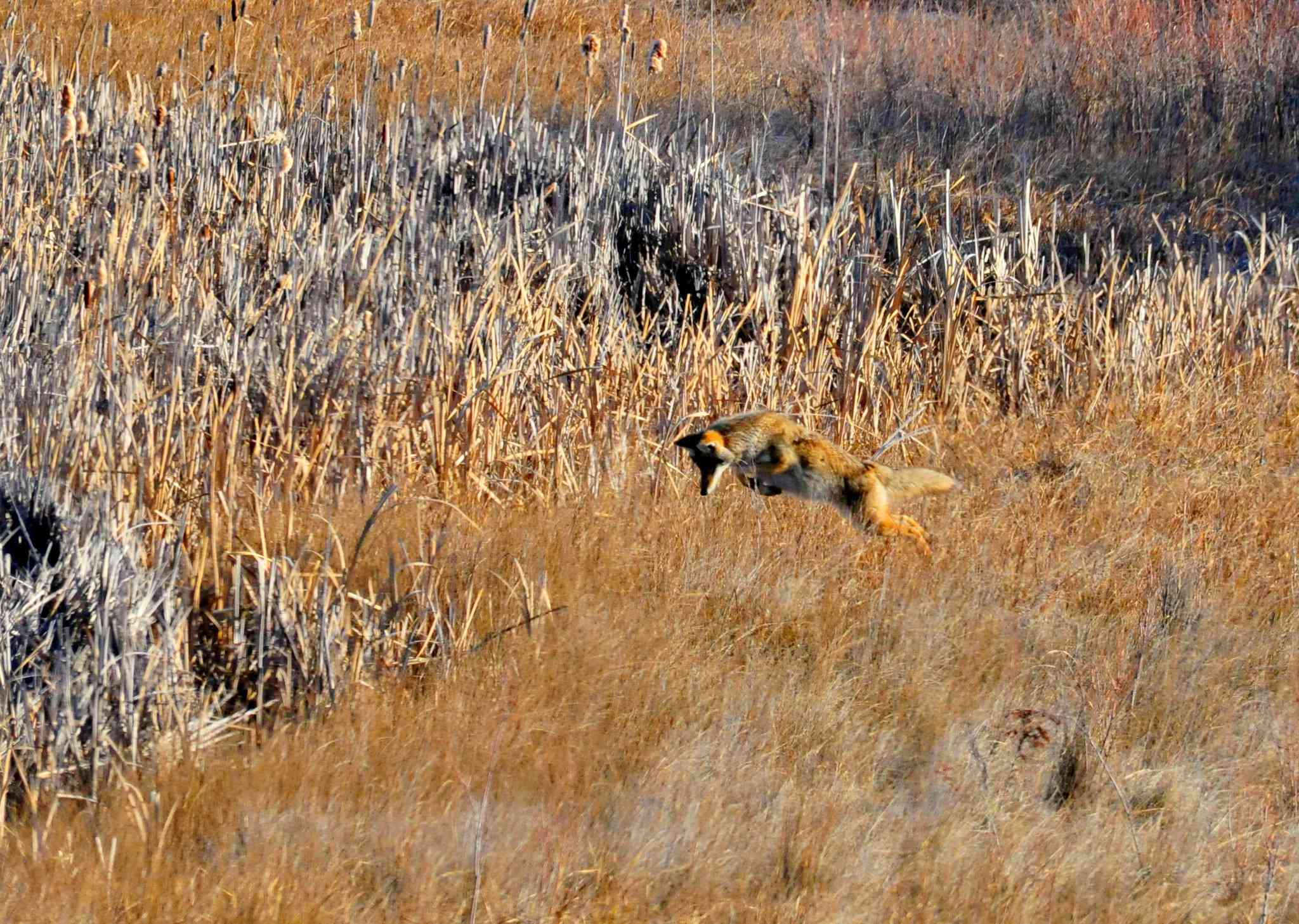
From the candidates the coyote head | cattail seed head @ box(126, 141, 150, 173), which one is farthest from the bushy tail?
cattail seed head @ box(126, 141, 150, 173)

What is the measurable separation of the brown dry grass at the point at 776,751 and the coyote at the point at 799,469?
0.08 meters

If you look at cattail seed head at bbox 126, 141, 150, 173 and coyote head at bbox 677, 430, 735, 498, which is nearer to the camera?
coyote head at bbox 677, 430, 735, 498

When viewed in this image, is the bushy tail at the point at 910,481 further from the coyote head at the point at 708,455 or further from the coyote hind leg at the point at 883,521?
the coyote head at the point at 708,455

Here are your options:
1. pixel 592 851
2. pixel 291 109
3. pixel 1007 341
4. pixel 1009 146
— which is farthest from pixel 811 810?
pixel 1009 146

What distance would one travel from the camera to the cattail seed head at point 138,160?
485 centimetres

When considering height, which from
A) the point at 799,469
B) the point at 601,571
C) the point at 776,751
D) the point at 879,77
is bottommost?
the point at 776,751

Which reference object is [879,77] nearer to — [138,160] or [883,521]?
[138,160]

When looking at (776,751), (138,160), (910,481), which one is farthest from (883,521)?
(138,160)

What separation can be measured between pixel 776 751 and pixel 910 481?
4.48ft

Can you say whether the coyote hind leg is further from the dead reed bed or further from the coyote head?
the dead reed bed

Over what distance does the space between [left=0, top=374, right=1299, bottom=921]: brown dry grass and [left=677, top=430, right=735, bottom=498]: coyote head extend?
10 centimetres

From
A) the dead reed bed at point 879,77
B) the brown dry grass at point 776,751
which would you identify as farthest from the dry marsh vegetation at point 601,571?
the dead reed bed at point 879,77

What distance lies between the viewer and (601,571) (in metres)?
3.47

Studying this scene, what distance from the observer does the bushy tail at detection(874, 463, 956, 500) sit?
398 centimetres
